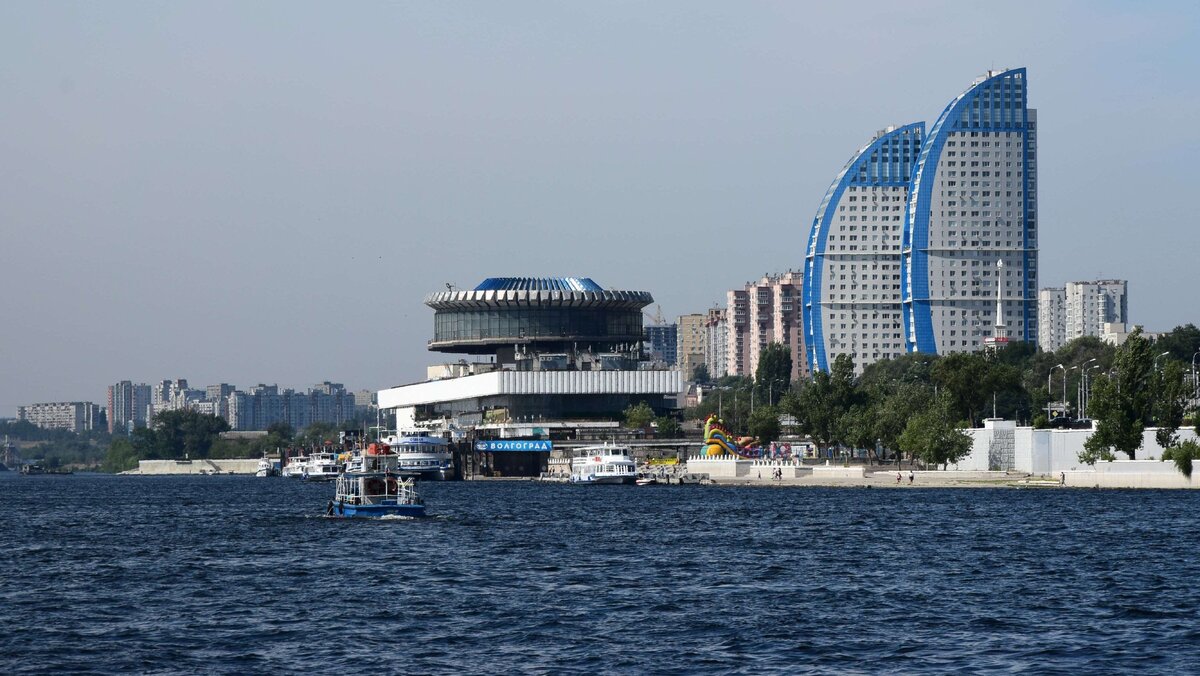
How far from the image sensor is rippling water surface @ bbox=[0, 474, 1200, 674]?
46469 millimetres

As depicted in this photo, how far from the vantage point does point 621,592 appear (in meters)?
61.2

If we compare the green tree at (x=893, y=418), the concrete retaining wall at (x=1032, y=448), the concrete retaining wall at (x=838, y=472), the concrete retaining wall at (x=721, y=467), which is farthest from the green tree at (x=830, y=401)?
the concrete retaining wall at (x=1032, y=448)

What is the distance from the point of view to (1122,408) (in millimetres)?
128000

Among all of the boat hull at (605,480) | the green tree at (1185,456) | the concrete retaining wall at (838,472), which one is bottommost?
the boat hull at (605,480)

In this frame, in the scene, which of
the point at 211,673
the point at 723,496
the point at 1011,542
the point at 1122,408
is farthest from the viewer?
the point at 723,496

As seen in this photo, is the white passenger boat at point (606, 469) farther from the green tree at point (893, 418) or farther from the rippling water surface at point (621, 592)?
the rippling water surface at point (621, 592)

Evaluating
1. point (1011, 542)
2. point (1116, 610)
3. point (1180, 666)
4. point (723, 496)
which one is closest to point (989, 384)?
point (723, 496)

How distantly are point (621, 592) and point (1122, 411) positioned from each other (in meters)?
76.3

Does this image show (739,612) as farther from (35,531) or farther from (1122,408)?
(1122,408)

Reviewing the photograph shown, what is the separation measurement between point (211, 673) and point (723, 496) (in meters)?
100.0

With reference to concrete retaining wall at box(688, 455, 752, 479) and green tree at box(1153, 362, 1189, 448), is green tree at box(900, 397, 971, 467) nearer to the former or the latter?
green tree at box(1153, 362, 1189, 448)

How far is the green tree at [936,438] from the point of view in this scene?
485 feet

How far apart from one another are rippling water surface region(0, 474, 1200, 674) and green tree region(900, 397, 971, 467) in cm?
3741

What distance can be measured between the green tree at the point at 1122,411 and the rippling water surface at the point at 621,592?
19.3 m
